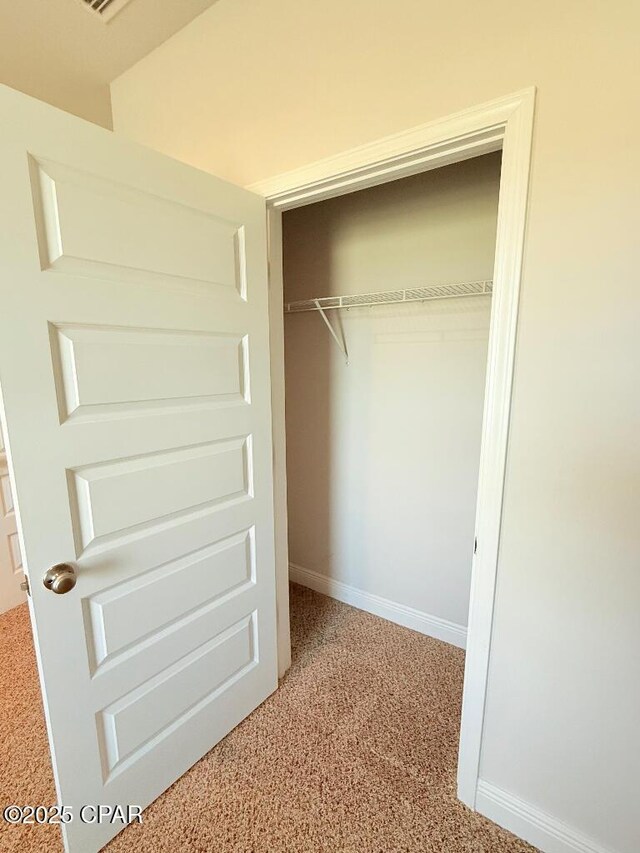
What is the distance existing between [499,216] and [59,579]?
1489mm

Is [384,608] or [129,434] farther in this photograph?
[384,608]

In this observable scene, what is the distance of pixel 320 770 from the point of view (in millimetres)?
1457

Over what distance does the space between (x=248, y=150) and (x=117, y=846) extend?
7.69ft

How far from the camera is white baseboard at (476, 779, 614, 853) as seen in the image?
1159 millimetres

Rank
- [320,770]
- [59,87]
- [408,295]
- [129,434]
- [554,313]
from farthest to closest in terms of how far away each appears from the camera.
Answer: [408,295]
[59,87]
[320,770]
[129,434]
[554,313]

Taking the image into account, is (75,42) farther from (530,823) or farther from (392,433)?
(530,823)

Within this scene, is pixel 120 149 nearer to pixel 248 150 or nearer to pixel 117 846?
pixel 248 150

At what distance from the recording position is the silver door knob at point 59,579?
3.28 feet

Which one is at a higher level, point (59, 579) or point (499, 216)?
point (499, 216)

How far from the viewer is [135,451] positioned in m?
1.16

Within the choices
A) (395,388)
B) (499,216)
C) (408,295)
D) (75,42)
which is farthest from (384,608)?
(75,42)

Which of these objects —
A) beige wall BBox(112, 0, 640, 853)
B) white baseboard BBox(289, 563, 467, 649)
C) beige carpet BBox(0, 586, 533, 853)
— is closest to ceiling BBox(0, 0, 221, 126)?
beige wall BBox(112, 0, 640, 853)

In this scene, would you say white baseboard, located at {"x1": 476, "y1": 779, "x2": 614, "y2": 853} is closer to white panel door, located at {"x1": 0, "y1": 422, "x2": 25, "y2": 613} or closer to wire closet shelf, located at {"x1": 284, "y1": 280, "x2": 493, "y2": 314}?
wire closet shelf, located at {"x1": 284, "y1": 280, "x2": 493, "y2": 314}

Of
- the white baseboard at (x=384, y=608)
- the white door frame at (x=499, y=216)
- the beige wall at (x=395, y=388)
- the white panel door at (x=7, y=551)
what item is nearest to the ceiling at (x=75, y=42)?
the white door frame at (x=499, y=216)
